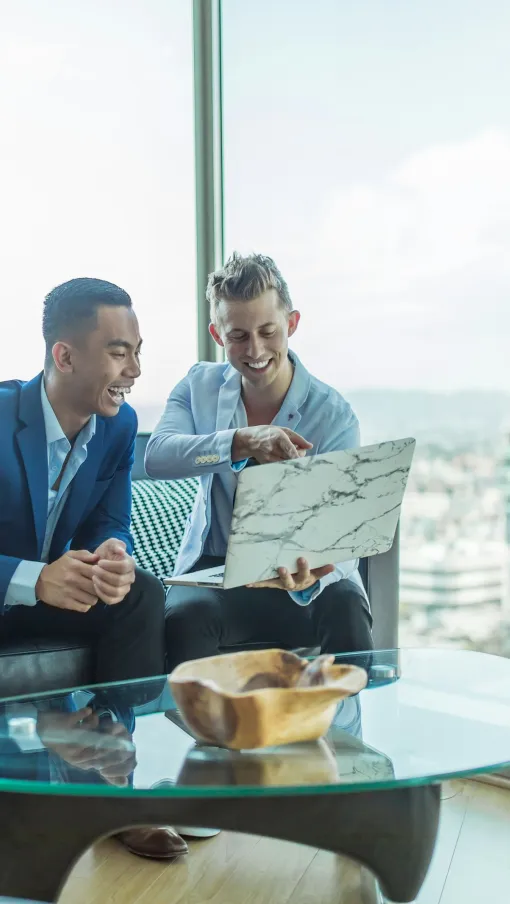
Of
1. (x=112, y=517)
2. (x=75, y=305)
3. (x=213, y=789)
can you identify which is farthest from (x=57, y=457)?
(x=213, y=789)

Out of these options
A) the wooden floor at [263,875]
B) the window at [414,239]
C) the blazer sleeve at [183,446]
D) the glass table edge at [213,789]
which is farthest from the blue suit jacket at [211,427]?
the glass table edge at [213,789]

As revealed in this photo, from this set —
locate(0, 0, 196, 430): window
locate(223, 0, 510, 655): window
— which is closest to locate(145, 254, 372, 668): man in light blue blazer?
locate(223, 0, 510, 655): window

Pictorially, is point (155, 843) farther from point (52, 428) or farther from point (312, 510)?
point (52, 428)

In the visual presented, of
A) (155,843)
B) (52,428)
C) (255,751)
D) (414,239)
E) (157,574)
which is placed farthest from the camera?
(414,239)

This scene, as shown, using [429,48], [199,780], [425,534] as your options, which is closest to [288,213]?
[429,48]

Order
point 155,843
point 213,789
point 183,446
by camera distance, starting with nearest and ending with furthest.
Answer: point 213,789 → point 155,843 → point 183,446

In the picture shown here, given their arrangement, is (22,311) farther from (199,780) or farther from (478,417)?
(199,780)

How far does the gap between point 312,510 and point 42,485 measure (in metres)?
0.63

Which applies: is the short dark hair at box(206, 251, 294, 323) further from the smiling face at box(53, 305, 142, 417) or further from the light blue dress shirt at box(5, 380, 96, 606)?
the light blue dress shirt at box(5, 380, 96, 606)

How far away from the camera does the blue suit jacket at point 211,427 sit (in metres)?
2.12

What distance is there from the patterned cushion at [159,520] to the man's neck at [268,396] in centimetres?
41

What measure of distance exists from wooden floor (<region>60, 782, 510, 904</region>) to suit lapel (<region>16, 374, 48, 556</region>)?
669 millimetres

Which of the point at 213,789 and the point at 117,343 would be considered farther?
the point at 117,343

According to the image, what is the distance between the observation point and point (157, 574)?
7.84 ft
